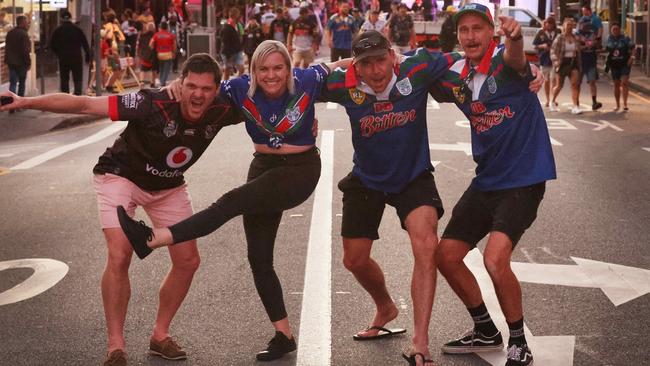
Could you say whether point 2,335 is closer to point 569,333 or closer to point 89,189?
point 569,333

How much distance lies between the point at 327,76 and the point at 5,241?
492 cm

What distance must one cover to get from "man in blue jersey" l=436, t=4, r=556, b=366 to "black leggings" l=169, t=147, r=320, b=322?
33.0 inches

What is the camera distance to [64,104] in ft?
21.8

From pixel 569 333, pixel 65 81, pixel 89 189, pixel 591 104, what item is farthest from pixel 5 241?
pixel 591 104

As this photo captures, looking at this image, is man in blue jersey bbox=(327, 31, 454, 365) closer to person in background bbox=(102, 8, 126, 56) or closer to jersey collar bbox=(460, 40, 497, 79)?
jersey collar bbox=(460, 40, 497, 79)

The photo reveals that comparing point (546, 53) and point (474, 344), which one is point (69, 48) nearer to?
point (546, 53)

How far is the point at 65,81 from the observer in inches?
1024

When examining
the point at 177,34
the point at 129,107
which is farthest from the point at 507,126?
the point at 177,34

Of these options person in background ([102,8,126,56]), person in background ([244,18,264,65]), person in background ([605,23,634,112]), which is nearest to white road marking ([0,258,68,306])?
person in background ([605,23,634,112])

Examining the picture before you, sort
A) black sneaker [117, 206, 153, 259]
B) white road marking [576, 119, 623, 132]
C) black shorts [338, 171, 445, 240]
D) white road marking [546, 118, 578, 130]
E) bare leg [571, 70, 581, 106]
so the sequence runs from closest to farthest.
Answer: black sneaker [117, 206, 153, 259] → black shorts [338, 171, 445, 240] → white road marking [576, 119, 623, 132] → white road marking [546, 118, 578, 130] → bare leg [571, 70, 581, 106]

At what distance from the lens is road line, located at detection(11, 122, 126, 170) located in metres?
16.7

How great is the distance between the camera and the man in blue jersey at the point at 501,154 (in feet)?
21.4

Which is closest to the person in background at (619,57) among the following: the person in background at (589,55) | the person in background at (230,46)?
the person in background at (589,55)

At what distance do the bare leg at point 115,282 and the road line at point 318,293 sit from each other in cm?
97
